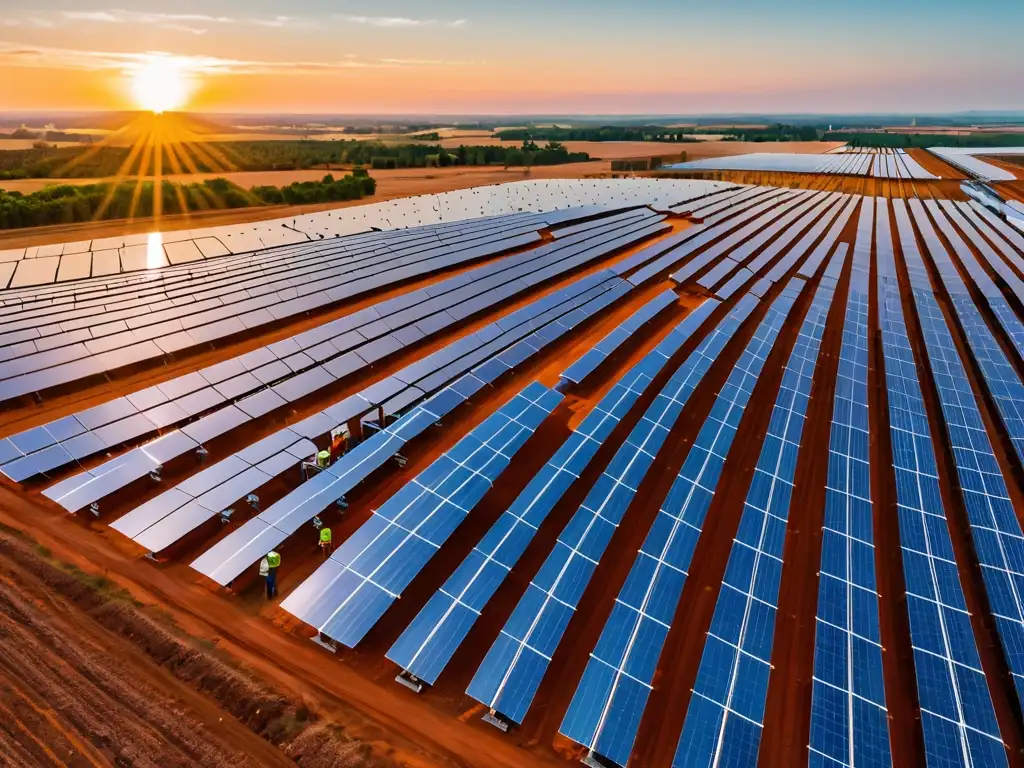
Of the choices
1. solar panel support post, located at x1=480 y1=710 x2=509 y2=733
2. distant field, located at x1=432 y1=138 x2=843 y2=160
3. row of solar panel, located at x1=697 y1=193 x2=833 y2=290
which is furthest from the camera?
distant field, located at x1=432 y1=138 x2=843 y2=160

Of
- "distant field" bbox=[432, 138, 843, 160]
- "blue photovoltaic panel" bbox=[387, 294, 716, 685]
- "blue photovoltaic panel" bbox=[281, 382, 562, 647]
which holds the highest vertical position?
"distant field" bbox=[432, 138, 843, 160]

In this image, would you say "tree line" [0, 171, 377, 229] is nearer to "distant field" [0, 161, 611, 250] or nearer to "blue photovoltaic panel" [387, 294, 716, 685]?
"distant field" [0, 161, 611, 250]

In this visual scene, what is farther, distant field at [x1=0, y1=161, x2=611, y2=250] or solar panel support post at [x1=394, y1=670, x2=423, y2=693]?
distant field at [x1=0, y1=161, x2=611, y2=250]

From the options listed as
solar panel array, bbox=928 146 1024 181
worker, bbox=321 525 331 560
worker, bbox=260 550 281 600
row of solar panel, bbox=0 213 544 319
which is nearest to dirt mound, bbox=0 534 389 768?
worker, bbox=260 550 281 600

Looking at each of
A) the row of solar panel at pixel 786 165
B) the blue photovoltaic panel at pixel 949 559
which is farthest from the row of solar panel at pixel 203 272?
the row of solar panel at pixel 786 165

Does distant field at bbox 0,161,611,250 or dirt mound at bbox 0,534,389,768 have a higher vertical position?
distant field at bbox 0,161,611,250

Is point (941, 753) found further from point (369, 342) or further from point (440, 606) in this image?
point (369, 342)

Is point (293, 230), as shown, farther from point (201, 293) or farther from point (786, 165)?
point (786, 165)
